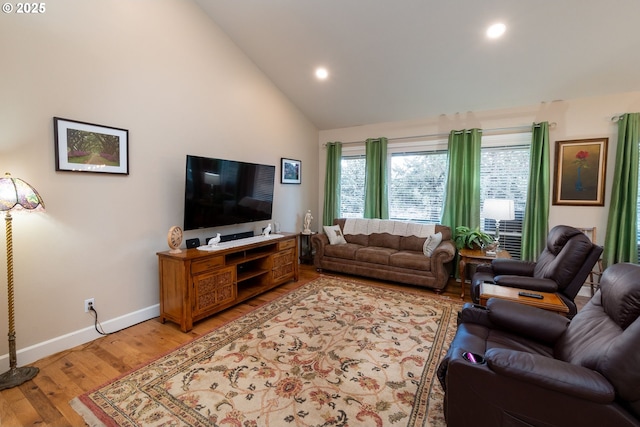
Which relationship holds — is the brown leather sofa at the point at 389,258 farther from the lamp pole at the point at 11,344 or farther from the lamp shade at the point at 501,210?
the lamp pole at the point at 11,344

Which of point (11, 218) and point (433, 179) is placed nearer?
point (11, 218)

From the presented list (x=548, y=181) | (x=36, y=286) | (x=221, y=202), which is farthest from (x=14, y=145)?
(x=548, y=181)

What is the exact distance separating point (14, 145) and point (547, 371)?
3.56m

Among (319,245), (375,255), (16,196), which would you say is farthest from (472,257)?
(16,196)

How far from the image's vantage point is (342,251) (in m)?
4.52

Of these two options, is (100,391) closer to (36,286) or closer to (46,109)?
(36,286)

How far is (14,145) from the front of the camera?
2.12 meters

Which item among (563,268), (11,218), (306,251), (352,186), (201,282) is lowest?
(306,251)

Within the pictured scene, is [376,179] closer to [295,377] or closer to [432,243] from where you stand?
[432,243]

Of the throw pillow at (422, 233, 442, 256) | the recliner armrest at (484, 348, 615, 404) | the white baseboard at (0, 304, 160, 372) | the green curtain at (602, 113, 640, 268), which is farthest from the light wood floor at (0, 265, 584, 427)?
the green curtain at (602, 113, 640, 268)

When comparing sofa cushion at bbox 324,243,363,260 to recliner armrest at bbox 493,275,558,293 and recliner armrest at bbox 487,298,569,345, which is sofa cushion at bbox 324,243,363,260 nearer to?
recliner armrest at bbox 493,275,558,293

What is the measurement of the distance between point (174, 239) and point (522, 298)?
3153 millimetres

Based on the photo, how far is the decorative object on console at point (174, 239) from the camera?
9.45ft

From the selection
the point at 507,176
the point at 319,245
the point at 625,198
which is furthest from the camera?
the point at 319,245
